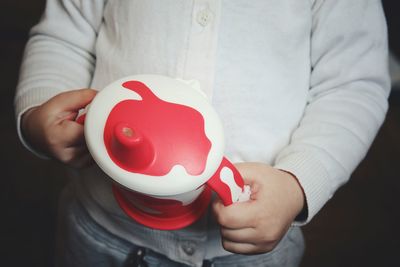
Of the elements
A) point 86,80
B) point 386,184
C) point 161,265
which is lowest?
point 386,184

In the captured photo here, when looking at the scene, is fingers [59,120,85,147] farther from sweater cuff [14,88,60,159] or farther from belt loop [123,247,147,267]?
belt loop [123,247,147,267]

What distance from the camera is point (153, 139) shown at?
0.97 feet

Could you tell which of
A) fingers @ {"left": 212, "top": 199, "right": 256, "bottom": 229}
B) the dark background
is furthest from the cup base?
the dark background

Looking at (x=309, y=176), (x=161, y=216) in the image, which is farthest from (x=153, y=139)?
(x=309, y=176)

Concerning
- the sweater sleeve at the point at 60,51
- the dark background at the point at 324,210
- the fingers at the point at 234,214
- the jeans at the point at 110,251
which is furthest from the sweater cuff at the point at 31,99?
the dark background at the point at 324,210

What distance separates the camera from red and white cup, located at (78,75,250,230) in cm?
29

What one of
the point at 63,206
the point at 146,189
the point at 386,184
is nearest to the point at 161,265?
the point at 63,206

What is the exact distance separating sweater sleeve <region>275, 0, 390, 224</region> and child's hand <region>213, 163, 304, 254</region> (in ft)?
0.07

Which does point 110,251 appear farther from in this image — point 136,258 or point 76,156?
point 76,156

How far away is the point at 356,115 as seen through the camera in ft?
1.59

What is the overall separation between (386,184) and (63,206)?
99 cm

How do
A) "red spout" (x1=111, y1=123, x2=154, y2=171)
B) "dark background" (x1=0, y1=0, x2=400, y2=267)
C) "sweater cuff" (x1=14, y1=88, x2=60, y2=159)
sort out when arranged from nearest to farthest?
1. "red spout" (x1=111, y1=123, x2=154, y2=171)
2. "sweater cuff" (x1=14, y1=88, x2=60, y2=159)
3. "dark background" (x1=0, y1=0, x2=400, y2=267)

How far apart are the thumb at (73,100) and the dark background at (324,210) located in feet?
2.15

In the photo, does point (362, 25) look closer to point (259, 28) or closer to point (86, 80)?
point (259, 28)
